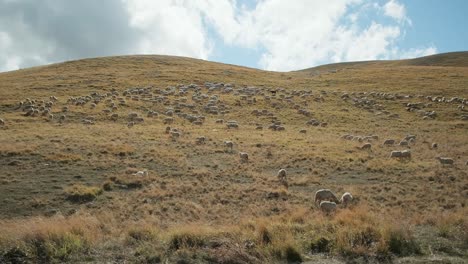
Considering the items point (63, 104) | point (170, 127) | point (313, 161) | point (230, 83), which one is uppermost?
point (230, 83)

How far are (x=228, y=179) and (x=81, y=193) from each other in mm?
7694

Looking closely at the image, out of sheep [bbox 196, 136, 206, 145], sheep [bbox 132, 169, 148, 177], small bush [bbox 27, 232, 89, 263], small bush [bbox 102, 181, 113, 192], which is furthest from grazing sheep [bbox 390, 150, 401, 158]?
small bush [bbox 27, 232, 89, 263]

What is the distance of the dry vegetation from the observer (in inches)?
385

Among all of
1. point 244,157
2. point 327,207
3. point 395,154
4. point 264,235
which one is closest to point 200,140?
point 244,157

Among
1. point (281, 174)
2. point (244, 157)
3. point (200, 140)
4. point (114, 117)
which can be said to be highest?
point (114, 117)

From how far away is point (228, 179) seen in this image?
22.5 metres

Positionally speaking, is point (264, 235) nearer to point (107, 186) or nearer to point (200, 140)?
point (107, 186)

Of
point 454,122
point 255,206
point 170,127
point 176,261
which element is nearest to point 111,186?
point 255,206

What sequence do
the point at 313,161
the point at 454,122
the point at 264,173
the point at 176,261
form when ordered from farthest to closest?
the point at 454,122 → the point at 313,161 → the point at 264,173 → the point at 176,261

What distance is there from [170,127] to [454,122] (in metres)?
29.7

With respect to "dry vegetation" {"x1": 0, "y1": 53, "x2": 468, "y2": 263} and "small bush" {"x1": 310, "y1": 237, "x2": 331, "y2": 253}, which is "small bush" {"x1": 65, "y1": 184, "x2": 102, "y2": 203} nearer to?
"dry vegetation" {"x1": 0, "y1": 53, "x2": 468, "y2": 263}

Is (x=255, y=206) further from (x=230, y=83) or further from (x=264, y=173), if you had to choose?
→ (x=230, y=83)

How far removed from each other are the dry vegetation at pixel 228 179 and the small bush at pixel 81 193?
89 mm

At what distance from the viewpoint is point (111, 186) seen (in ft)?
66.2
